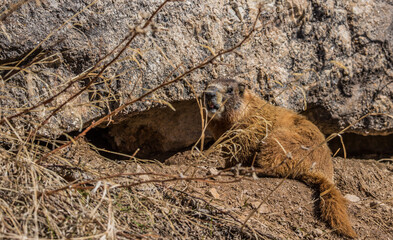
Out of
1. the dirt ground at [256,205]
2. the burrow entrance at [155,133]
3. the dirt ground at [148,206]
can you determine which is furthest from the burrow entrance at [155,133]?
the dirt ground at [148,206]

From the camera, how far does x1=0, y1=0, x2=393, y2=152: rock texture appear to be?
12.2ft

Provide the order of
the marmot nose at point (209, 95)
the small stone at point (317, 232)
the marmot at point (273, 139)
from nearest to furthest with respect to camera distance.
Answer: the small stone at point (317, 232), the marmot at point (273, 139), the marmot nose at point (209, 95)

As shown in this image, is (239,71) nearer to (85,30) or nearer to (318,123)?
(318,123)

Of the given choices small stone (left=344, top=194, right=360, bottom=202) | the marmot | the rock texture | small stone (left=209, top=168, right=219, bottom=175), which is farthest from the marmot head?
small stone (left=344, top=194, right=360, bottom=202)

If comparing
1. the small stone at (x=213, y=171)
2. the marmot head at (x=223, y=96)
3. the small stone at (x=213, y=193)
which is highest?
the marmot head at (x=223, y=96)

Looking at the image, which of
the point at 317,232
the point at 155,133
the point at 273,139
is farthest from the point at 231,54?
the point at 317,232

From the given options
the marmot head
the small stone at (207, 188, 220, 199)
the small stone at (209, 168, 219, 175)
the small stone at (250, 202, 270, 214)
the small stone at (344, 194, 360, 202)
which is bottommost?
the small stone at (344, 194, 360, 202)

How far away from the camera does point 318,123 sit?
5.23 metres

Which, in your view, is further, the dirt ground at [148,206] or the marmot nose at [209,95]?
the marmot nose at [209,95]

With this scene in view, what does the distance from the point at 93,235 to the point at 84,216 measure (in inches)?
7.9

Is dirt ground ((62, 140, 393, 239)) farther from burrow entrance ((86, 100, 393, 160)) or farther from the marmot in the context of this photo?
burrow entrance ((86, 100, 393, 160))

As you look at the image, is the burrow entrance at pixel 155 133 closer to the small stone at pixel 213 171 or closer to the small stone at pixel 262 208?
the small stone at pixel 213 171

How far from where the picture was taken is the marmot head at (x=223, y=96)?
4.46 meters

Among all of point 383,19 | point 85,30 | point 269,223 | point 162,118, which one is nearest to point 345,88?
point 383,19
